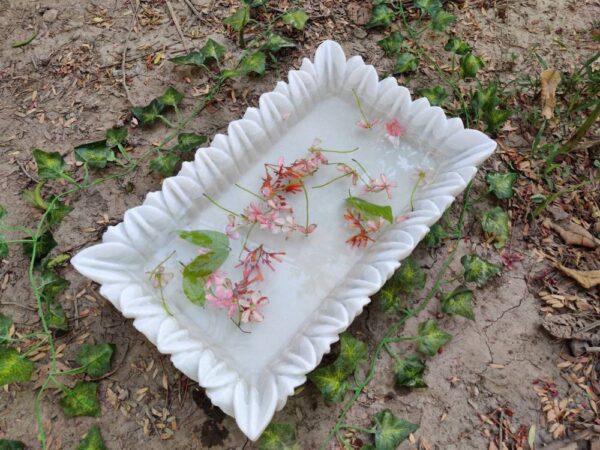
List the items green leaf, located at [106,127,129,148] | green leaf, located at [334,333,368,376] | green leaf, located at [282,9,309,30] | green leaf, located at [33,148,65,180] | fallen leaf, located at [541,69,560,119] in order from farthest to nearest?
green leaf, located at [282,9,309,30] → fallen leaf, located at [541,69,560,119] → green leaf, located at [106,127,129,148] → green leaf, located at [33,148,65,180] → green leaf, located at [334,333,368,376]

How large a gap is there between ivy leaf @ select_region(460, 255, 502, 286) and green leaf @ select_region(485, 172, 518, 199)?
0.24 meters

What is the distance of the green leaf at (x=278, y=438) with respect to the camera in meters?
1.26

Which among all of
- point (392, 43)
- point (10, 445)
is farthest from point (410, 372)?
point (392, 43)

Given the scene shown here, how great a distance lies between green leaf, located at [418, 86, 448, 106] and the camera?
5.78 ft

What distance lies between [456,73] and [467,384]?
3.52 ft

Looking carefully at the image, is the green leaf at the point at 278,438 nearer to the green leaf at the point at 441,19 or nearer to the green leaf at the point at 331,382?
the green leaf at the point at 331,382

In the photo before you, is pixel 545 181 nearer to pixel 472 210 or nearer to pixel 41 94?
pixel 472 210

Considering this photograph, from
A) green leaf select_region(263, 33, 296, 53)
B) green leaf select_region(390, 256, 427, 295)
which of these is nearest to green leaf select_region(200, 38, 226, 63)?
green leaf select_region(263, 33, 296, 53)

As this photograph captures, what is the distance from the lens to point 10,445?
131cm

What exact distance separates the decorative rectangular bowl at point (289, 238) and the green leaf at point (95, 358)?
218mm

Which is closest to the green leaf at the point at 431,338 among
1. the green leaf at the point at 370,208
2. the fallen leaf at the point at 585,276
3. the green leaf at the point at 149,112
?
the green leaf at the point at 370,208

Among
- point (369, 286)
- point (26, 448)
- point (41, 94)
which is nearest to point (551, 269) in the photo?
point (369, 286)

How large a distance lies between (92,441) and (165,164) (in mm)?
785

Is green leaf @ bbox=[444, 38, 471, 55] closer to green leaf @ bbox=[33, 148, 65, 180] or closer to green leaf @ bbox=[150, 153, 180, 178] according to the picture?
green leaf @ bbox=[150, 153, 180, 178]
